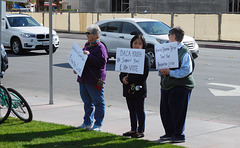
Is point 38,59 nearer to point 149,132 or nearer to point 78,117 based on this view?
point 78,117

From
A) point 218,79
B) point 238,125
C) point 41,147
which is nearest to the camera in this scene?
point 41,147

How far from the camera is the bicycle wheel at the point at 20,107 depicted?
300 inches

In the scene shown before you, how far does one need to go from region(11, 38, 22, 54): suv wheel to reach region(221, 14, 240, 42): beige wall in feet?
48.4

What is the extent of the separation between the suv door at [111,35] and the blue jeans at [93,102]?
10184mm

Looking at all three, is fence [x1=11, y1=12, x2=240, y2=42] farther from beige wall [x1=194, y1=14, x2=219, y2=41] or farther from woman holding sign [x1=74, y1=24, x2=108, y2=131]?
woman holding sign [x1=74, y1=24, x2=108, y2=131]

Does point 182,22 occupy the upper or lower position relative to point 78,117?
upper

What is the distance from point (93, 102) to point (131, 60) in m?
1.03

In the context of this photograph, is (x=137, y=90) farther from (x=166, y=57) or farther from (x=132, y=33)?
(x=132, y=33)

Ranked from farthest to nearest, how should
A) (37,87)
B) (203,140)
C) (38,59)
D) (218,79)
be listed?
(38,59) → (218,79) → (37,87) → (203,140)

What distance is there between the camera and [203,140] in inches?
265

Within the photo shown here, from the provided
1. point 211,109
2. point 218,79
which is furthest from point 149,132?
point 218,79

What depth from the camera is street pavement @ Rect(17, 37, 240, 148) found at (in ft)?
22.1

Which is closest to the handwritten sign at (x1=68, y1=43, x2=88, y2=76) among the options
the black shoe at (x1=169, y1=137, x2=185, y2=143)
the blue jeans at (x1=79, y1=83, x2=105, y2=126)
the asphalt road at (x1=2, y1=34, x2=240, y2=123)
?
the blue jeans at (x1=79, y1=83, x2=105, y2=126)

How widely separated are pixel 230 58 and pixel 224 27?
10.5 meters
